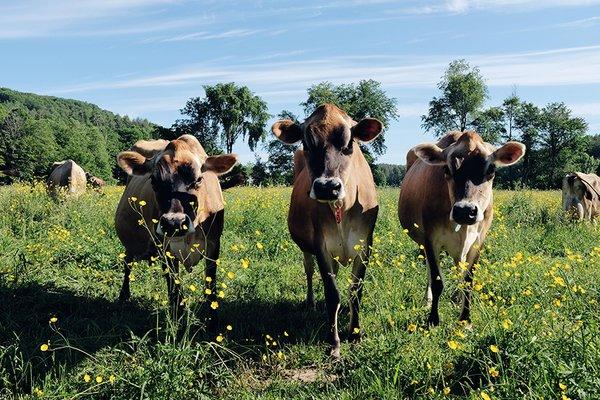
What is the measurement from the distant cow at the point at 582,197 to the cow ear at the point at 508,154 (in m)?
7.61

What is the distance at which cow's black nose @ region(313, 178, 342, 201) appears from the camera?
14.0 feet

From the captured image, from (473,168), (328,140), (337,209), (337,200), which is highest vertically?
(328,140)

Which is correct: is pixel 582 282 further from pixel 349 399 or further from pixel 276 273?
pixel 276 273

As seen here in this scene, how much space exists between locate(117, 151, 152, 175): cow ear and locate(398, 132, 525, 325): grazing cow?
289 cm

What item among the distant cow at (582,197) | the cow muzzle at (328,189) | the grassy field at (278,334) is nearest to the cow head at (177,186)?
the grassy field at (278,334)

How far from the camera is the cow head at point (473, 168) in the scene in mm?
4914

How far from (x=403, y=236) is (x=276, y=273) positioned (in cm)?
269

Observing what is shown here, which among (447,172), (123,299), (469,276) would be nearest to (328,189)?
(447,172)

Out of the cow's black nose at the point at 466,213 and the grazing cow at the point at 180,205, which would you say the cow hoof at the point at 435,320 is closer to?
the cow's black nose at the point at 466,213

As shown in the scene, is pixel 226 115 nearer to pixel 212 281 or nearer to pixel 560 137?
pixel 560 137

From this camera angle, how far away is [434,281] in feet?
17.4

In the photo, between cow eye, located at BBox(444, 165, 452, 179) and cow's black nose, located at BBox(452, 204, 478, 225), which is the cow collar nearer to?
cow's black nose, located at BBox(452, 204, 478, 225)

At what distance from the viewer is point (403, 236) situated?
8.77 meters

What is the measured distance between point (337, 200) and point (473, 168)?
1503mm
